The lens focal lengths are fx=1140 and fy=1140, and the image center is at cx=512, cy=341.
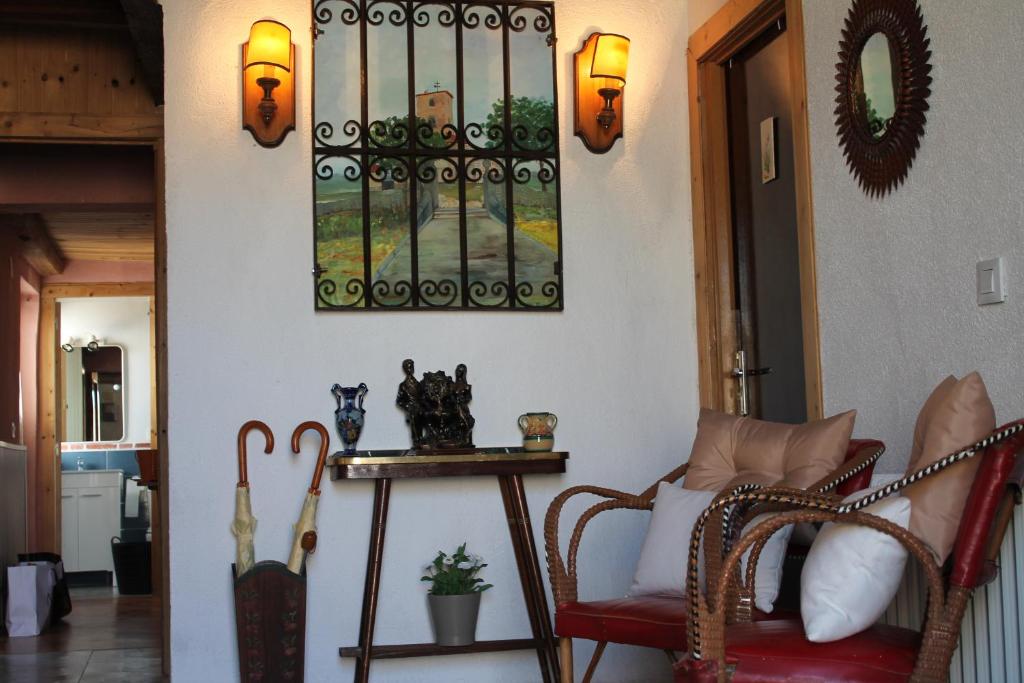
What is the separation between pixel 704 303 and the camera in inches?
172

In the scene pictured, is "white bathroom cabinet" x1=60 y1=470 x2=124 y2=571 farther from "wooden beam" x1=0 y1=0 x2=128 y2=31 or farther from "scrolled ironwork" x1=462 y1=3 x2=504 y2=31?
"scrolled ironwork" x1=462 y1=3 x2=504 y2=31

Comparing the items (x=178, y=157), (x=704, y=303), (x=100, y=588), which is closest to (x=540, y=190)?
(x=704, y=303)

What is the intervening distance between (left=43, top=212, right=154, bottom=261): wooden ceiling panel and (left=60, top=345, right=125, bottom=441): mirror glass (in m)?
1.26

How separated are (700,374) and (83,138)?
277 cm

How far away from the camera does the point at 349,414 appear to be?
408 centimetres

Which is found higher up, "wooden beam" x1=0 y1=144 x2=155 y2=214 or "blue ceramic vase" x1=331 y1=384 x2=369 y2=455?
"wooden beam" x1=0 y1=144 x2=155 y2=214

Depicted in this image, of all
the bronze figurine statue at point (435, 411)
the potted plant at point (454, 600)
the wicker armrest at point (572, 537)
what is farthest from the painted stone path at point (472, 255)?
the wicker armrest at point (572, 537)

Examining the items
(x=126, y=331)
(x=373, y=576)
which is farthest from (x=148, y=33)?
(x=126, y=331)

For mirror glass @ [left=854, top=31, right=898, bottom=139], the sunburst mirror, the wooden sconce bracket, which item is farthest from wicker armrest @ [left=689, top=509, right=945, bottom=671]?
the wooden sconce bracket

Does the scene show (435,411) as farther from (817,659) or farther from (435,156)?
(817,659)

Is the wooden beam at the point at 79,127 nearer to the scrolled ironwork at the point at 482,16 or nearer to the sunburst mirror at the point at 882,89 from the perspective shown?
the scrolled ironwork at the point at 482,16

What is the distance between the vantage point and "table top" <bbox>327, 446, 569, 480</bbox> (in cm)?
385

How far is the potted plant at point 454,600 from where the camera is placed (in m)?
3.92

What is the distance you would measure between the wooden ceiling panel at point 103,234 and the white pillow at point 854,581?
238 inches
